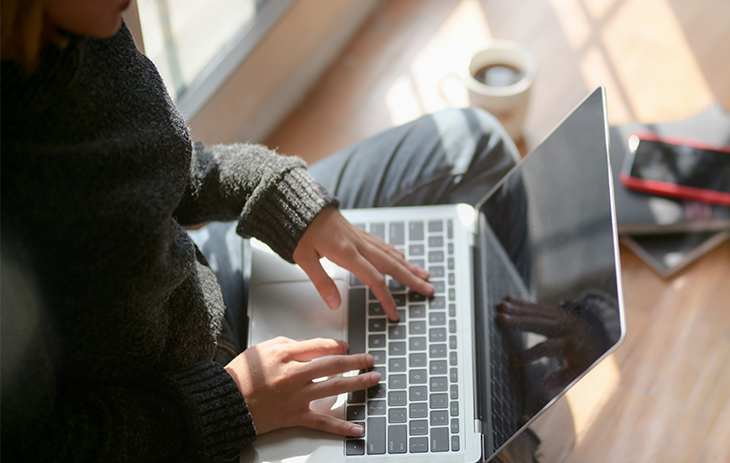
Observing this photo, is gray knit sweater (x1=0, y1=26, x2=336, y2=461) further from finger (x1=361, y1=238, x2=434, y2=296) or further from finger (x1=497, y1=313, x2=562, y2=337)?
finger (x1=497, y1=313, x2=562, y2=337)

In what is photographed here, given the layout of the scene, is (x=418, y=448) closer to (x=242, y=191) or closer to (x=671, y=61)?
(x=242, y=191)

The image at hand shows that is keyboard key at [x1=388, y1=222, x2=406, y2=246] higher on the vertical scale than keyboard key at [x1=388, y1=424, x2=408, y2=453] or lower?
higher

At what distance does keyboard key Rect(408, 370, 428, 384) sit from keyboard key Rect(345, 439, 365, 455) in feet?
0.34

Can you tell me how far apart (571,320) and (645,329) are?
1.89ft

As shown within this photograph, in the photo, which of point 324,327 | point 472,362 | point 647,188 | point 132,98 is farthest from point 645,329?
point 132,98

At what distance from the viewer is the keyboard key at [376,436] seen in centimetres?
73

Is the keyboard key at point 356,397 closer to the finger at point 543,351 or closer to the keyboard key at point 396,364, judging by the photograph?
the keyboard key at point 396,364

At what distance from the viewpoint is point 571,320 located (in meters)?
0.70

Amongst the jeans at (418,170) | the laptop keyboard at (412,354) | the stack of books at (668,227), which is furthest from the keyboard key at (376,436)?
Answer: the stack of books at (668,227)

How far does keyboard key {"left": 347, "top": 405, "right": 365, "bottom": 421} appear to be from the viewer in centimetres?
75

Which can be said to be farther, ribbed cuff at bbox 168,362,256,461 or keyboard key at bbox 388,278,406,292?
keyboard key at bbox 388,278,406,292

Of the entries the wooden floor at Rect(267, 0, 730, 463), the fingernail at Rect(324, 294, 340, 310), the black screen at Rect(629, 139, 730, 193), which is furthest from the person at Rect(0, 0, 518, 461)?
the black screen at Rect(629, 139, 730, 193)

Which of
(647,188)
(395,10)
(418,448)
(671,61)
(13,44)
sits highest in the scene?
(395,10)

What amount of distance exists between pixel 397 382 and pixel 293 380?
0.14 metres
